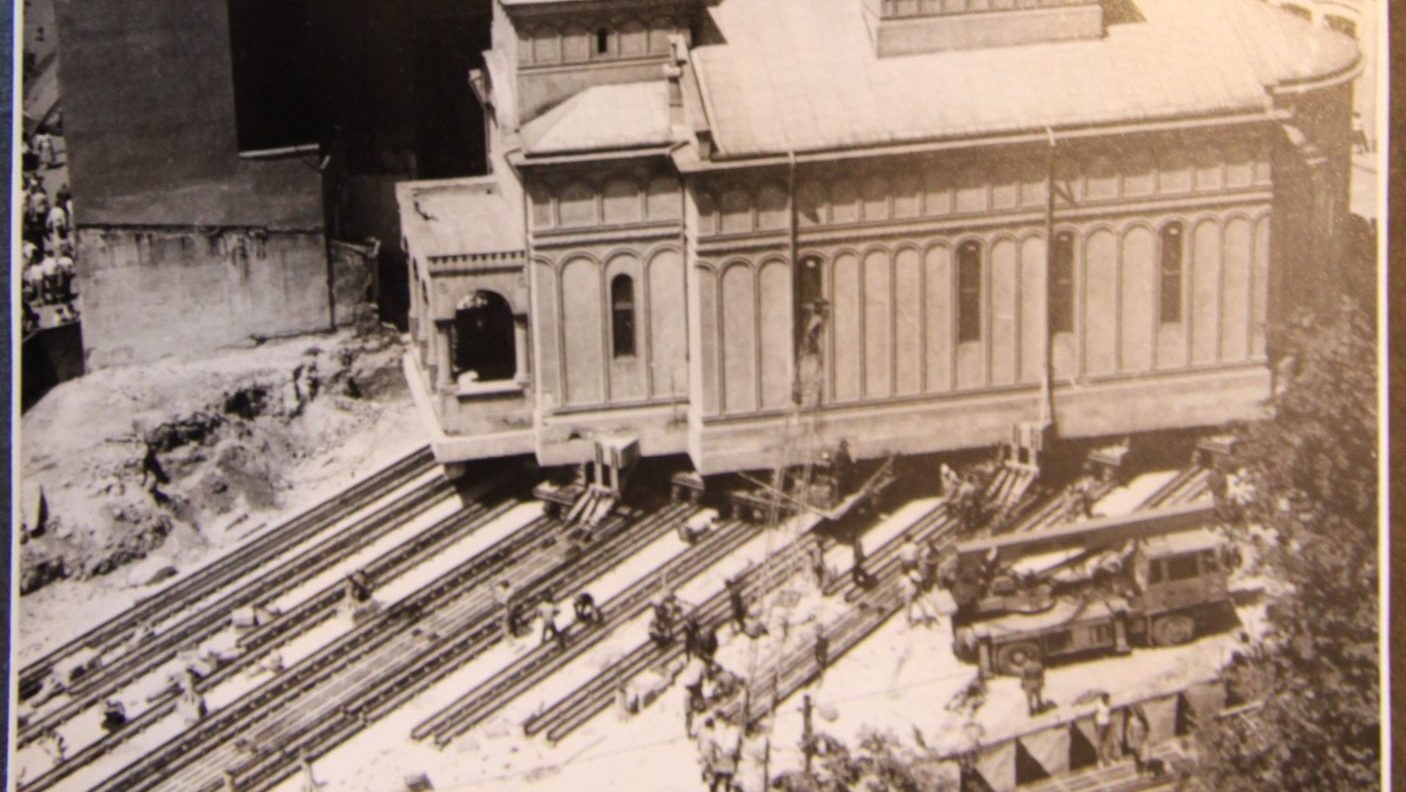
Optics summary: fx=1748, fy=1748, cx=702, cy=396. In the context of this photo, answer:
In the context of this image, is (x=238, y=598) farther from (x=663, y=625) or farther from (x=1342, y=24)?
(x=1342, y=24)

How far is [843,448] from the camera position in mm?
10984

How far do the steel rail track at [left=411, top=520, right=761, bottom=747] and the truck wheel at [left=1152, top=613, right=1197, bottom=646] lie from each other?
8.33 ft

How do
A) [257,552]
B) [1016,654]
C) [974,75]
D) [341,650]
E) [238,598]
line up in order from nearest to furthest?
[974,75] → [1016,654] → [341,650] → [238,598] → [257,552]

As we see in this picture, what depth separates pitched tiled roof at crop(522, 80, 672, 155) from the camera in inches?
439

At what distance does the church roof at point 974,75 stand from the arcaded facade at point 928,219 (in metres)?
0.02

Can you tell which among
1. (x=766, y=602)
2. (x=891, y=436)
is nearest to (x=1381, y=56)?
(x=891, y=436)

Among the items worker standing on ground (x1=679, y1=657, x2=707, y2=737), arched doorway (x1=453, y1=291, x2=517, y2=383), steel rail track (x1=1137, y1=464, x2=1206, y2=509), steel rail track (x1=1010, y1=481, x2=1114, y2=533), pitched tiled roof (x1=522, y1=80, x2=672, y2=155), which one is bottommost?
worker standing on ground (x1=679, y1=657, x2=707, y2=737)

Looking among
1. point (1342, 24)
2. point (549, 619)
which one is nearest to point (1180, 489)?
point (1342, 24)

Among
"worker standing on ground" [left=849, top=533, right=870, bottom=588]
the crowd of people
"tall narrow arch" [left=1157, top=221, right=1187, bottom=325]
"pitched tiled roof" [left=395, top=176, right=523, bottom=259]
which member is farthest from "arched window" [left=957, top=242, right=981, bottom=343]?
the crowd of people

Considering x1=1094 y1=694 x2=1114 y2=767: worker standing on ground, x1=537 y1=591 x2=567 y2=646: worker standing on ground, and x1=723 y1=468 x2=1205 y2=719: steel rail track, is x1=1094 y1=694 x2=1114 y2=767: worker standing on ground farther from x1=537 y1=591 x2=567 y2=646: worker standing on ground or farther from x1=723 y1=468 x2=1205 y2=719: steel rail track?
x1=537 y1=591 x2=567 y2=646: worker standing on ground

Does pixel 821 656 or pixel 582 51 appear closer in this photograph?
pixel 821 656

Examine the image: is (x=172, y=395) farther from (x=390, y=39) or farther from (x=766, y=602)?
(x=766, y=602)

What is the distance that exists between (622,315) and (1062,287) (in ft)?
9.21

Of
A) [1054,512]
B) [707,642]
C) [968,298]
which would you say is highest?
[968,298]
